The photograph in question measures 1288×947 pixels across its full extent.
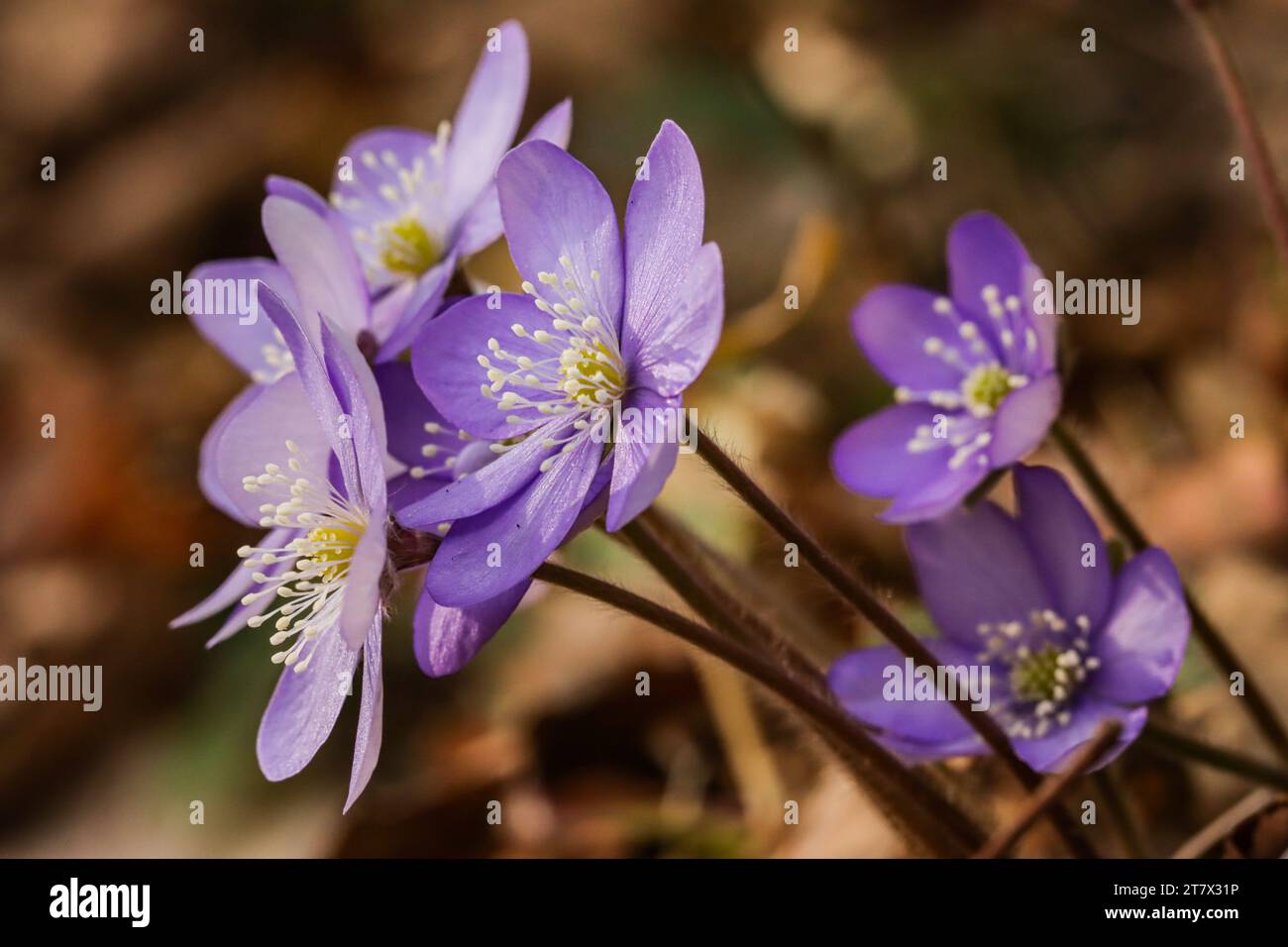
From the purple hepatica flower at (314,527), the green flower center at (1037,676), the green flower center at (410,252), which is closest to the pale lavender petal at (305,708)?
the purple hepatica flower at (314,527)

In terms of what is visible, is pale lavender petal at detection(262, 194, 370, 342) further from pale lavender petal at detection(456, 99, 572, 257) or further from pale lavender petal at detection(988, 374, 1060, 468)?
pale lavender petal at detection(988, 374, 1060, 468)

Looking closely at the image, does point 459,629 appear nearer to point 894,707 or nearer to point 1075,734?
point 894,707

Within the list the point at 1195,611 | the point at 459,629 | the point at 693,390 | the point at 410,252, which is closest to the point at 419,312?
the point at 410,252

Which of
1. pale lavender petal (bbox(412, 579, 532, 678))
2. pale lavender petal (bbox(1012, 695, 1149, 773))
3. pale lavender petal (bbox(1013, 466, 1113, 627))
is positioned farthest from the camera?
pale lavender petal (bbox(1013, 466, 1113, 627))

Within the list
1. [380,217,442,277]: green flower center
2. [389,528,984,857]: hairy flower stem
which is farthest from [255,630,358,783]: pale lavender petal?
[380,217,442,277]: green flower center

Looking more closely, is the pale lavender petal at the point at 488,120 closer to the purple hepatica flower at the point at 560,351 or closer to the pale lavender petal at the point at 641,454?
the purple hepatica flower at the point at 560,351
